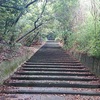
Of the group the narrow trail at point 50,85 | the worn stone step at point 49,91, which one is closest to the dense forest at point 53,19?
the narrow trail at point 50,85

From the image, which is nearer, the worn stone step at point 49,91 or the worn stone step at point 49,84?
the worn stone step at point 49,91

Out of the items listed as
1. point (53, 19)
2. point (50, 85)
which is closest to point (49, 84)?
point (50, 85)

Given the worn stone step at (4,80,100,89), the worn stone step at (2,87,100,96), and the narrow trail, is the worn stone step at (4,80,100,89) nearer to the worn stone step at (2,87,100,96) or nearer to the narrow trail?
the narrow trail

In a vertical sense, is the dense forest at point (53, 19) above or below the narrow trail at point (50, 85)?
above

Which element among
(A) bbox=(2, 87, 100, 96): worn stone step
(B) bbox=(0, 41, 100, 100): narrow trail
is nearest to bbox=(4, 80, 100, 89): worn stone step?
(B) bbox=(0, 41, 100, 100): narrow trail

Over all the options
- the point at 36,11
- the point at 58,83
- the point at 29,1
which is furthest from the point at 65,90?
the point at 36,11

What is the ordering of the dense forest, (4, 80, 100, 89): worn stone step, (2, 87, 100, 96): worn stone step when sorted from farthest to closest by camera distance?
the dense forest < (4, 80, 100, 89): worn stone step < (2, 87, 100, 96): worn stone step

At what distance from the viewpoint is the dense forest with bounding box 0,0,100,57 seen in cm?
741

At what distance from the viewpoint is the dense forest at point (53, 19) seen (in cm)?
741

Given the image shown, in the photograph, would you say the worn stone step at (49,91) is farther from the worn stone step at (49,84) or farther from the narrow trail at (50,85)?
the worn stone step at (49,84)

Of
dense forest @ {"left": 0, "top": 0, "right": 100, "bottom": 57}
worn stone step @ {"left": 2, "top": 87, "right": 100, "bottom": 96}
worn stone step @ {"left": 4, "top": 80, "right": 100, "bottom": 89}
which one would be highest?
dense forest @ {"left": 0, "top": 0, "right": 100, "bottom": 57}

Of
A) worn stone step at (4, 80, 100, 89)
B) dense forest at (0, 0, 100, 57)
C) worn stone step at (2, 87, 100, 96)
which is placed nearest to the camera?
worn stone step at (2, 87, 100, 96)

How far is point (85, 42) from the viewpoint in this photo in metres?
9.43

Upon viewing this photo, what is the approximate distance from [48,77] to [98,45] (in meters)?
1.91
